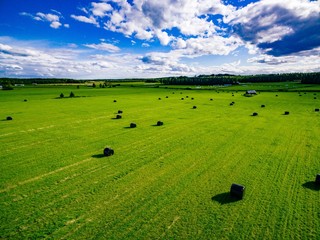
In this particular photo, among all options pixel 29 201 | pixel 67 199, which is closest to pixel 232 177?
pixel 67 199

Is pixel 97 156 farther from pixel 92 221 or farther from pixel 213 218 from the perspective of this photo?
pixel 213 218

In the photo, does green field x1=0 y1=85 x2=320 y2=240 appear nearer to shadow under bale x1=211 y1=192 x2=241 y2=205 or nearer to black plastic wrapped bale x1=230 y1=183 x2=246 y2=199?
shadow under bale x1=211 y1=192 x2=241 y2=205

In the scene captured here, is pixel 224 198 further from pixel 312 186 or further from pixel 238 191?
pixel 312 186

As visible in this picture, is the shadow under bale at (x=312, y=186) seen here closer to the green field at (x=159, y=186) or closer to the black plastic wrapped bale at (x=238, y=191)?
the green field at (x=159, y=186)

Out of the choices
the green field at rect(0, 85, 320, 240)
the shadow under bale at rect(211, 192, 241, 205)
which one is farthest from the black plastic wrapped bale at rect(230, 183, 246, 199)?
the green field at rect(0, 85, 320, 240)

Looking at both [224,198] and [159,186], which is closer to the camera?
[224,198]

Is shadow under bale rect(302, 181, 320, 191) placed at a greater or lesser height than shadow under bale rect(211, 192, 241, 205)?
greater

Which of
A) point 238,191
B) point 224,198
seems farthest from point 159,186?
point 238,191

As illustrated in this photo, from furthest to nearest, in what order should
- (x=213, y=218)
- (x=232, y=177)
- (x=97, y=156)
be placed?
(x=97, y=156)
(x=232, y=177)
(x=213, y=218)

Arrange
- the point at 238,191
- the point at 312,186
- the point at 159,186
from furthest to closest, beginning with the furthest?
1. the point at 159,186
2. the point at 312,186
3. the point at 238,191
